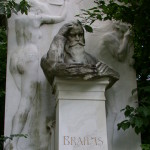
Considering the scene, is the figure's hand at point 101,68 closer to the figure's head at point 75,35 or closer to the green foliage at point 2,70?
the figure's head at point 75,35

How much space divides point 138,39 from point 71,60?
1664 millimetres

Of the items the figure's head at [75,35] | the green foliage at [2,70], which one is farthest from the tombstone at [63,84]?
the green foliage at [2,70]

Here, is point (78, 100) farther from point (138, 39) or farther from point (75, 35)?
point (138, 39)

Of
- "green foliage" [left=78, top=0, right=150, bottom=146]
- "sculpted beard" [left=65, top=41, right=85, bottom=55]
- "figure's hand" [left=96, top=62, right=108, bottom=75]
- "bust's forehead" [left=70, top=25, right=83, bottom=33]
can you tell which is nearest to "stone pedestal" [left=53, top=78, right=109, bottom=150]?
"figure's hand" [left=96, top=62, right=108, bottom=75]

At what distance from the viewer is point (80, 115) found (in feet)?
17.9

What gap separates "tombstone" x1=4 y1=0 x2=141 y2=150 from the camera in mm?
5414

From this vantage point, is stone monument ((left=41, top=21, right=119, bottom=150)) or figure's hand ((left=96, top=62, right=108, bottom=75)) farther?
figure's hand ((left=96, top=62, right=108, bottom=75))

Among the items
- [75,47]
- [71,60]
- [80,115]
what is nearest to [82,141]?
[80,115]

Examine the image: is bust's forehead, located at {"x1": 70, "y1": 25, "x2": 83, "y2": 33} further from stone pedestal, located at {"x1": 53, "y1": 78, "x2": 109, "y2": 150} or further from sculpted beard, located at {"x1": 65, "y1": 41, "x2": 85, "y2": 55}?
stone pedestal, located at {"x1": 53, "y1": 78, "x2": 109, "y2": 150}

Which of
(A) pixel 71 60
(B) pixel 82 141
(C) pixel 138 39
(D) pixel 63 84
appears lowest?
(B) pixel 82 141

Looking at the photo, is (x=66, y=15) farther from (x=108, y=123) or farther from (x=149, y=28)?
(x=108, y=123)

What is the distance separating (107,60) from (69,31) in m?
1.27

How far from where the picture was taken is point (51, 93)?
6.55 meters

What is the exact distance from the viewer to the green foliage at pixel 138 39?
5.55 m
